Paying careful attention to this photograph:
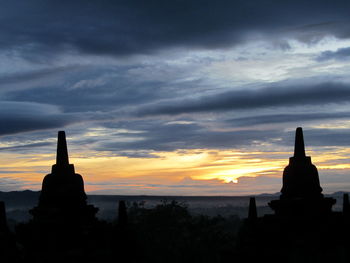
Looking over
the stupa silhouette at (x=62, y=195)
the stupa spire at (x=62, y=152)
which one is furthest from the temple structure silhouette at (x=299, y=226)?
the stupa spire at (x=62, y=152)

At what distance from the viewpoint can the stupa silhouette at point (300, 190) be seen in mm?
20500

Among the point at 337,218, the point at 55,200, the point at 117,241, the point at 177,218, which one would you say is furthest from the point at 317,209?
the point at 177,218

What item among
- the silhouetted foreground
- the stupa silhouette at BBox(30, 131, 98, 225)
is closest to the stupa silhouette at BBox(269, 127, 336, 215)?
the silhouetted foreground

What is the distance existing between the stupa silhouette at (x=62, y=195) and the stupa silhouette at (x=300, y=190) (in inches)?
275

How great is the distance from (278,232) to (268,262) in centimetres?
152

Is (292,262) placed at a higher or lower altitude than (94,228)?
lower

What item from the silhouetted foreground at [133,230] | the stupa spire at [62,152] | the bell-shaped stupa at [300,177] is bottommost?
the silhouetted foreground at [133,230]

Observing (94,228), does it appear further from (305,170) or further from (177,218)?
(177,218)

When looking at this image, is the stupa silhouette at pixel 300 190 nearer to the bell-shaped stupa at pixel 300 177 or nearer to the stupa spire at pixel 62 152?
the bell-shaped stupa at pixel 300 177

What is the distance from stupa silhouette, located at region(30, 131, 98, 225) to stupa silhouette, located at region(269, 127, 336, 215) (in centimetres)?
699

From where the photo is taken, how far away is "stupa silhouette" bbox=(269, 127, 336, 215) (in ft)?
67.3

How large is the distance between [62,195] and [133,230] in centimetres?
284

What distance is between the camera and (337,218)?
67.4ft

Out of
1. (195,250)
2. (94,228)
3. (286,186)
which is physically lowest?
(195,250)
